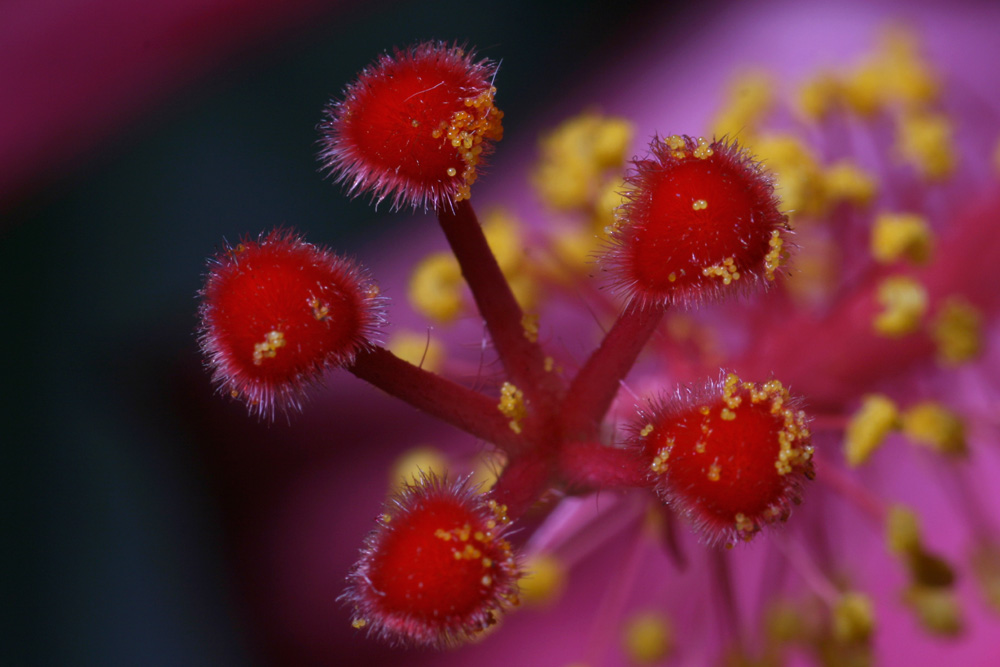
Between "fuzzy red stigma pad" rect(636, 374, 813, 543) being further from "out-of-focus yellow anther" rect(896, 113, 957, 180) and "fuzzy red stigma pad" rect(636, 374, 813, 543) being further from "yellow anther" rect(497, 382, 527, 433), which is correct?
"out-of-focus yellow anther" rect(896, 113, 957, 180)

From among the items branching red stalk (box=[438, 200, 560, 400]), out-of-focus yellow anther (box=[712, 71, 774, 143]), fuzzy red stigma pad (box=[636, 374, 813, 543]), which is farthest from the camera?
out-of-focus yellow anther (box=[712, 71, 774, 143])

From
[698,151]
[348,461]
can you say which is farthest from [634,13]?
[698,151]

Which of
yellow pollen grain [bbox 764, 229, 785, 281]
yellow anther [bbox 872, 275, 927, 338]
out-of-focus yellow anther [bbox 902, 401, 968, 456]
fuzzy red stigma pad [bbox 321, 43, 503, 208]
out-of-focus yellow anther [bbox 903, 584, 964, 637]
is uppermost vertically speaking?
yellow anther [bbox 872, 275, 927, 338]

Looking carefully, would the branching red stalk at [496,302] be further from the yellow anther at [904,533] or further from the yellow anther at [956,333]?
the yellow anther at [956,333]

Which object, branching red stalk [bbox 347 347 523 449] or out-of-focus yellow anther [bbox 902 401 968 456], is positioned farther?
out-of-focus yellow anther [bbox 902 401 968 456]

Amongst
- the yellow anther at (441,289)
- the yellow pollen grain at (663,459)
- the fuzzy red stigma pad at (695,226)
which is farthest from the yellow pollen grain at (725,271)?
the yellow anther at (441,289)

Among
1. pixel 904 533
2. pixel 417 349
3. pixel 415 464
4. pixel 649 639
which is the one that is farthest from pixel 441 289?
pixel 904 533

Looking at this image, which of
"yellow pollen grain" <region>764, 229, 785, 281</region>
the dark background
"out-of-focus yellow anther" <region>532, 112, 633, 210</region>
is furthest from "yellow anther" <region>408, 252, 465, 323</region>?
"yellow pollen grain" <region>764, 229, 785, 281</region>
